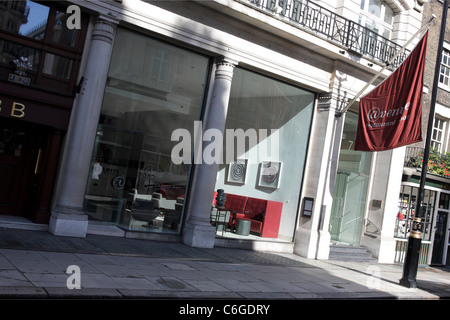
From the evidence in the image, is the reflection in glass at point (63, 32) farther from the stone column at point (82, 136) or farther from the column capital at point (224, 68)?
the column capital at point (224, 68)

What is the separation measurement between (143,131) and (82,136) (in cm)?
192

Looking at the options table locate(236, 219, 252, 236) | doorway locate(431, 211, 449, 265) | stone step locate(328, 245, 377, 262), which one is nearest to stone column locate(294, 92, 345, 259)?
stone step locate(328, 245, 377, 262)

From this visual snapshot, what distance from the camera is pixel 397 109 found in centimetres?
1238

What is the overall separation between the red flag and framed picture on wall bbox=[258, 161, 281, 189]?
288 centimetres

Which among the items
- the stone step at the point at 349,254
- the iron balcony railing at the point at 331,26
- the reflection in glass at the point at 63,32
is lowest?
the stone step at the point at 349,254

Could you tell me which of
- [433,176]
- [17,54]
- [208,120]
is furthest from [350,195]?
[17,54]

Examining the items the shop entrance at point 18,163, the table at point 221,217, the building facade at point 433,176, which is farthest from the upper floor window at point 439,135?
the shop entrance at point 18,163

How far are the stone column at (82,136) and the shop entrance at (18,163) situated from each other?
32.0 inches

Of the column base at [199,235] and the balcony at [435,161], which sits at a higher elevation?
the balcony at [435,161]

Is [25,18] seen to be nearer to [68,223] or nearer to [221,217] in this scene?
[68,223]

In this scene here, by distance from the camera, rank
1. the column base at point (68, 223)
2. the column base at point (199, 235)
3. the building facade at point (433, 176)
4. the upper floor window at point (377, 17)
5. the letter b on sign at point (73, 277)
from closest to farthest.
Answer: the letter b on sign at point (73, 277)
the column base at point (68, 223)
the column base at point (199, 235)
the upper floor window at point (377, 17)
the building facade at point (433, 176)

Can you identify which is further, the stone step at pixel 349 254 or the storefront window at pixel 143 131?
the stone step at pixel 349 254

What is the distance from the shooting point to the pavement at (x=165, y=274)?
20.9 feet

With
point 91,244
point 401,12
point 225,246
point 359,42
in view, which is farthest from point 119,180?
point 401,12
